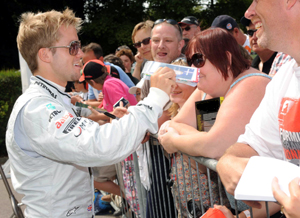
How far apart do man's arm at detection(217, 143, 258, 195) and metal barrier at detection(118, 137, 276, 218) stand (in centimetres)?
16

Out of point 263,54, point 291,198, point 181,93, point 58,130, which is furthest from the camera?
point 263,54

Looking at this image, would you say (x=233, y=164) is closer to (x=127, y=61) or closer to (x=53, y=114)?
(x=53, y=114)

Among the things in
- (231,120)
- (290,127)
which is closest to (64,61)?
(231,120)

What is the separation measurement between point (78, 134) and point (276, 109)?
116 cm

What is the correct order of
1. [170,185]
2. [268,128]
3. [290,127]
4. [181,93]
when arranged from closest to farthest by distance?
[290,127]
[268,128]
[170,185]
[181,93]

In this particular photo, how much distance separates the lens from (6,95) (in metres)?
10.2

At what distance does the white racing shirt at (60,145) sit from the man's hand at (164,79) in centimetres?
4

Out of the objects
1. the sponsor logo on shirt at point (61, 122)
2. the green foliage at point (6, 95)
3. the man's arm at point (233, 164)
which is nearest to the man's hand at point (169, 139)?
the man's arm at point (233, 164)

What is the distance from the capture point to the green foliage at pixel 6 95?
387 inches

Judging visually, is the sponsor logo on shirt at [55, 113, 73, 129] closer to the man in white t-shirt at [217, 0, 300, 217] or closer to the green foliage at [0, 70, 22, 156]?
the man in white t-shirt at [217, 0, 300, 217]

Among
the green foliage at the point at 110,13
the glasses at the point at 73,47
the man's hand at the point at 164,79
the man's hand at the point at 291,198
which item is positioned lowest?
the man's hand at the point at 291,198

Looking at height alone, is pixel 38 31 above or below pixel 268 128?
above

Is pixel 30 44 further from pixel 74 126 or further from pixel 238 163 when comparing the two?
pixel 238 163

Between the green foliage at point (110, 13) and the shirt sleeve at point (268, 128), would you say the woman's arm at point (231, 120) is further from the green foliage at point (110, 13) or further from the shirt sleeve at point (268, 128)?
the green foliage at point (110, 13)
